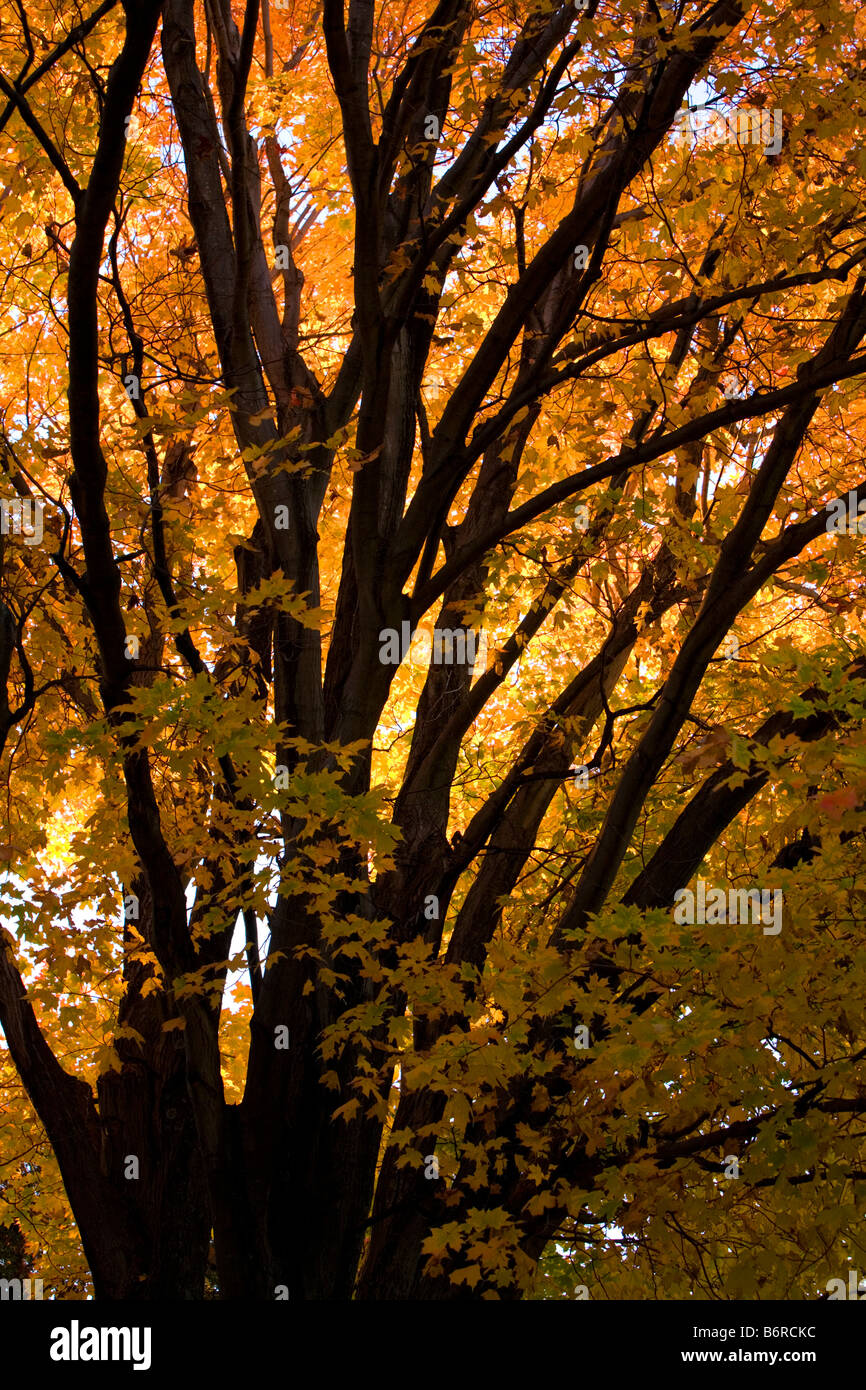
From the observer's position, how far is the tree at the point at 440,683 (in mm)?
4562

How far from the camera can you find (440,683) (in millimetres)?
6789

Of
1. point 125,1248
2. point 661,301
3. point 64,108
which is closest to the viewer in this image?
point 125,1248

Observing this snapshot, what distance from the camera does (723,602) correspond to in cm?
528

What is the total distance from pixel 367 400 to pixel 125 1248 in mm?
4574

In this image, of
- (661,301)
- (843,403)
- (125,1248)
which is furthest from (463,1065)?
(661,301)

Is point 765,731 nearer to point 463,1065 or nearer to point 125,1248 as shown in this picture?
point 463,1065

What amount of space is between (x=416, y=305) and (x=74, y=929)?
144 inches

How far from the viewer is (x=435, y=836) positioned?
20.9ft

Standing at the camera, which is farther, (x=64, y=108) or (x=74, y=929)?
(x=64, y=108)

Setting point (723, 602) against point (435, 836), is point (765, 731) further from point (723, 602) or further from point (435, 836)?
point (435, 836)

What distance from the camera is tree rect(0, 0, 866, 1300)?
180 inches
